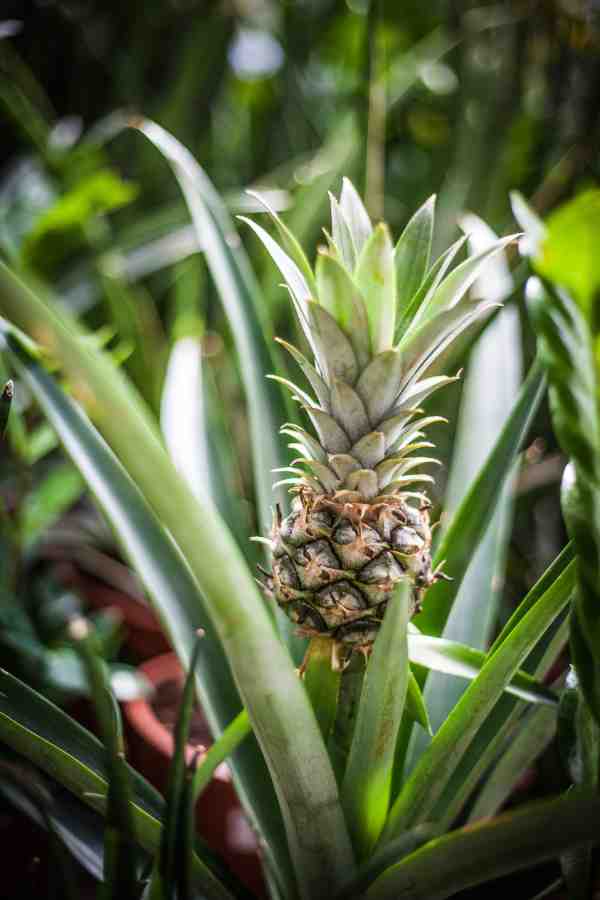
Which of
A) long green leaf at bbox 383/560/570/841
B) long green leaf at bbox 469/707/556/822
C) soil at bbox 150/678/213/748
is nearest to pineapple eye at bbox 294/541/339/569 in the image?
long green leaf at bbox 383/560/570/841

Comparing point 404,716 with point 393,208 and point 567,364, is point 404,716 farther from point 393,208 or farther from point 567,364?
point 393,208

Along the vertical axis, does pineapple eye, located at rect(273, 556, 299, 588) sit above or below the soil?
above

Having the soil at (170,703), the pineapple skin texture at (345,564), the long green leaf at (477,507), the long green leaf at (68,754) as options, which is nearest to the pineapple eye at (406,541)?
the pineapple skin texture at (345,564)

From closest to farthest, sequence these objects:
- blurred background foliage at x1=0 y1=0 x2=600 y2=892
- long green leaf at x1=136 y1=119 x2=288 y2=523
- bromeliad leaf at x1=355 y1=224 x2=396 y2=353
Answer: bromeliad leaf at x1=355 y1=224 x2=396 y2=353
long green leaf at x1=136 y1=119 x2=288 y2=523
blurred background foliage at x1=0 y1=0 x2=600 y2=892

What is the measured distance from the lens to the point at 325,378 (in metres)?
0.45

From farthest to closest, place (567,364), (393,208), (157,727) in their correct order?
(393,208), (157,727), (567,364)

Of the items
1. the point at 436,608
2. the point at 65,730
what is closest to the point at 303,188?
the point at 436,608

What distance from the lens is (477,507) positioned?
1.73 ft

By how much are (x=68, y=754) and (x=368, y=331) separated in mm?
305

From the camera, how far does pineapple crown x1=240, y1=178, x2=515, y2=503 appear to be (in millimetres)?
393

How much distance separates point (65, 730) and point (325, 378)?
0.28 metres

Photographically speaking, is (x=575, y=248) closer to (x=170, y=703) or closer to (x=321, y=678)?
(x=321, y=678)

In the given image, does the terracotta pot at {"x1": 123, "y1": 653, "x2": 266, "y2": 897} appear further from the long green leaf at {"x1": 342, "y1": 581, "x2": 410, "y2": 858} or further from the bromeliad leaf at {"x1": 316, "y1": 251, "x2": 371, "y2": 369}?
the bromeliad leaf at {"x1": 316, "y1": 251, "x2": 371, "y2": 369}

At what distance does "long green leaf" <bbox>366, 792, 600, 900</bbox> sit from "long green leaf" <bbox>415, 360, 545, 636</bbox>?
0.18 m
